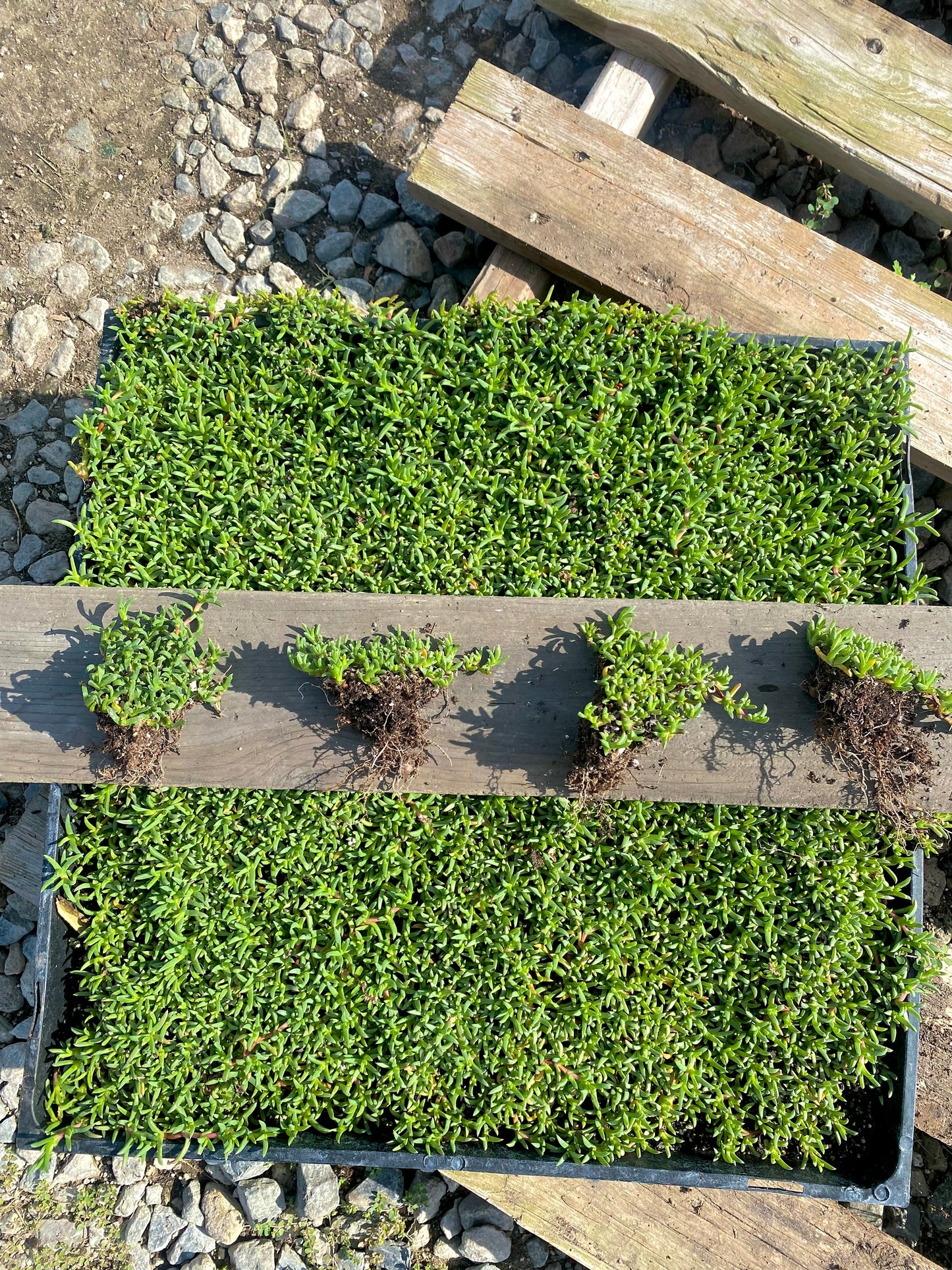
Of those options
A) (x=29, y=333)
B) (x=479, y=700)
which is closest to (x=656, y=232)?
(x=479, y=700)

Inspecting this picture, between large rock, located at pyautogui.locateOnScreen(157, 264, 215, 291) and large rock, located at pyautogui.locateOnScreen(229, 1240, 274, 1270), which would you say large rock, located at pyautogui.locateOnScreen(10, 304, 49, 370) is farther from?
large rock, located at pyautogui.locateOnScreen(229, 1240, 274, 1270)

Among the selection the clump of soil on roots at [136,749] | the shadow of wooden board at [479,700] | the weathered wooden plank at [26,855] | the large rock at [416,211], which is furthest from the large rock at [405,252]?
the weathered wooden plank at [26,855]

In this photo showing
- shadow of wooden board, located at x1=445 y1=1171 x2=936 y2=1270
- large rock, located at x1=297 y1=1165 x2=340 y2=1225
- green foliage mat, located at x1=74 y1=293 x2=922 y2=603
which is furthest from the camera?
large rock, located at x1=297 y1=1165 x2=340 y2=1225

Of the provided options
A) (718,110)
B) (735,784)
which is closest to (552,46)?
(718,110)

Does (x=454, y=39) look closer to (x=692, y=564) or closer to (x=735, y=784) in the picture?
(x=692, y=564)

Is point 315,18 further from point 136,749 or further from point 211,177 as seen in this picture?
point 136,749

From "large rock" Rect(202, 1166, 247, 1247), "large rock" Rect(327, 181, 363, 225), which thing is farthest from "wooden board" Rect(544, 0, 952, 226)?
"large rock" Rect(202, 1166, 247, 1247)
